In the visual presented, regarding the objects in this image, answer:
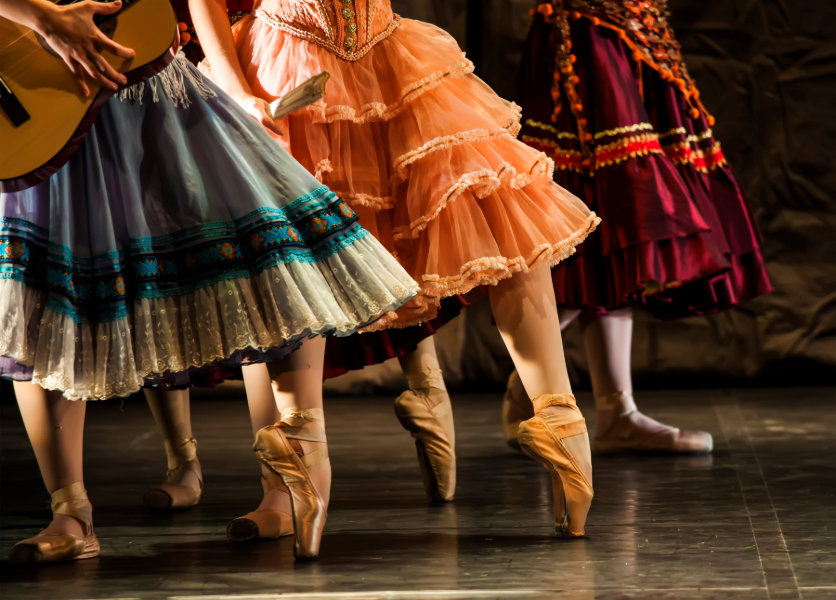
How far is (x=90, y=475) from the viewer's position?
2.24m

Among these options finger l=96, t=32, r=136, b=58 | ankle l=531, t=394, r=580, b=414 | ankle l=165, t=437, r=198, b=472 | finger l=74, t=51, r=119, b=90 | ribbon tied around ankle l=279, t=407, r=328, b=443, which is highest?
finger l=96, t=32, r=136, b=58

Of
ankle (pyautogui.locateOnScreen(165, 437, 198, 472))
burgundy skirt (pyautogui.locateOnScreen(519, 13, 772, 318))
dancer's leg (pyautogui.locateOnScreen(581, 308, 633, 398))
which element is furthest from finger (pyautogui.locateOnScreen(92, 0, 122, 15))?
dancer's leg (pyautogui.locateOnScreen(581, 308, 633, 398))

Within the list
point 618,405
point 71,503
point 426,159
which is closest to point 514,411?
point 618,405

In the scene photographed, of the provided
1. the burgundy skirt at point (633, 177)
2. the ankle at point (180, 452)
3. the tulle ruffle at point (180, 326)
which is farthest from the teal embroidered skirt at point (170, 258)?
the burgundy skirt at point (633, 177)

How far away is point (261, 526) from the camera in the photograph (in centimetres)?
157

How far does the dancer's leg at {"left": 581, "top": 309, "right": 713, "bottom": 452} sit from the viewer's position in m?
2.26

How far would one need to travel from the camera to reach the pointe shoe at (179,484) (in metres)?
1.84

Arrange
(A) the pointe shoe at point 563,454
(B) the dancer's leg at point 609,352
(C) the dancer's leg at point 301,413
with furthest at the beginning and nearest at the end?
(B) the dancer's leg at point 609,352 < (A) the pointe shoe at point 563,454 < (C) the dancer's leg at point 301,413

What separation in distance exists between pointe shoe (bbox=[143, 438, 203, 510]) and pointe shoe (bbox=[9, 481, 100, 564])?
1.02 feet

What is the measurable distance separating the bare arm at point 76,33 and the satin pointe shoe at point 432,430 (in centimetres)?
83

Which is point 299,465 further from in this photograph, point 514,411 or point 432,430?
point 514,411

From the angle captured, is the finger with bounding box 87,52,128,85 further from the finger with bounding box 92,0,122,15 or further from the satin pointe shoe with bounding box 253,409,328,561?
the satin pointe shoe with bounding box 253,409,328,561

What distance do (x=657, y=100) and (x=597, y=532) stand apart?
120 centimetres

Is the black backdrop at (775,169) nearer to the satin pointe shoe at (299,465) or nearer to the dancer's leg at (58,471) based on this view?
the satin pointe shoe at (299,465)
